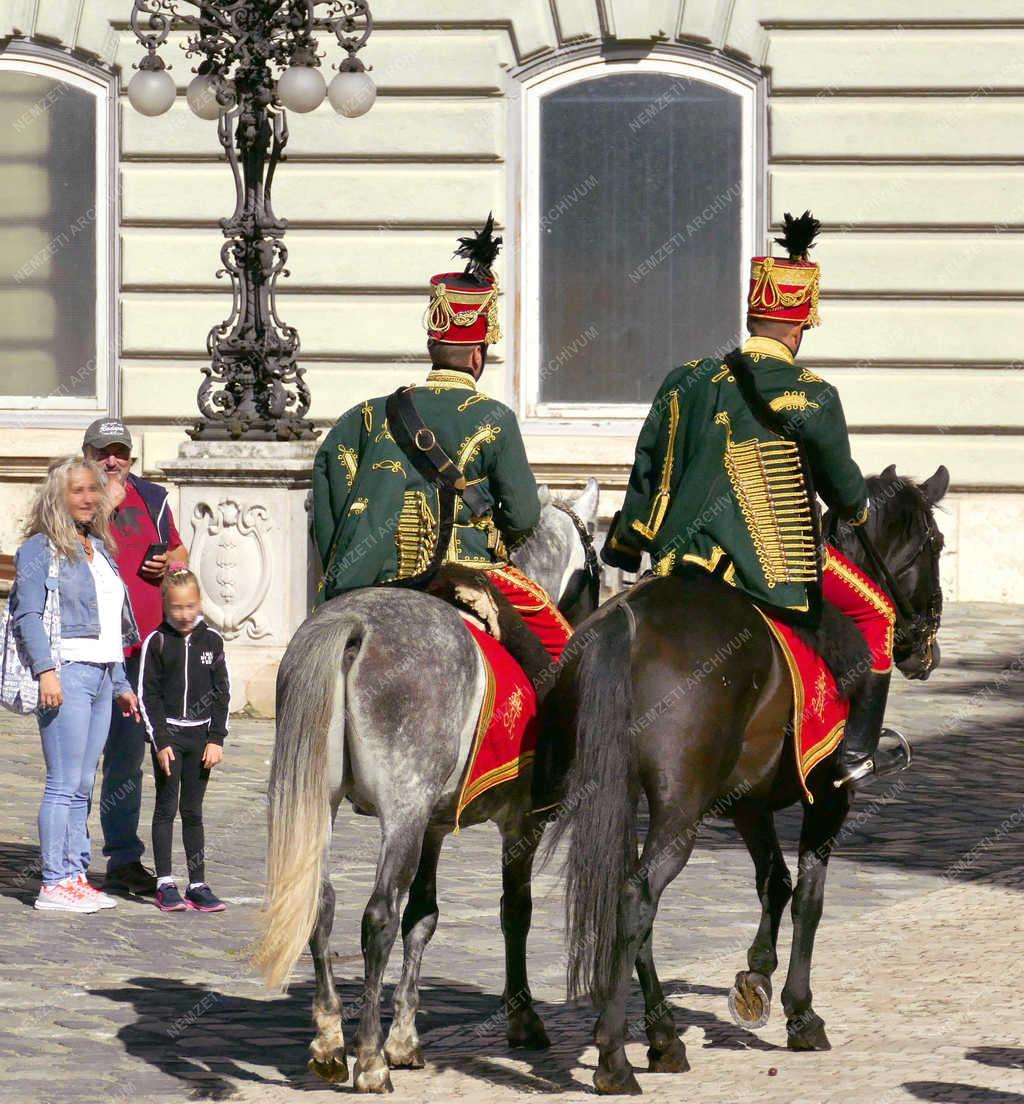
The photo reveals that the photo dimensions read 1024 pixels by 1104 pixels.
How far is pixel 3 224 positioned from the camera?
20.5 meters

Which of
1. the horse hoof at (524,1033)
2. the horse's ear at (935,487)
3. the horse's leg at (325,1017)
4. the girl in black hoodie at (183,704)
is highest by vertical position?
the horse's ear at (935,487)

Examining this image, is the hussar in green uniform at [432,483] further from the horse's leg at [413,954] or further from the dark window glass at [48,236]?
the dark window glass at [48,236]

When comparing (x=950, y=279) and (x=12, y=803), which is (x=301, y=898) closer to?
(x=12, y=803)

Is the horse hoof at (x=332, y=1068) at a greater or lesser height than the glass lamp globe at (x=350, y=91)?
lesser

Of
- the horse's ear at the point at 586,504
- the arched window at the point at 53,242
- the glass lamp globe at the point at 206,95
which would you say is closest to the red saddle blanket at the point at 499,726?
the horse's ear at the point at 586,504

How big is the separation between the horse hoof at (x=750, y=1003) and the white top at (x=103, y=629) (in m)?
3.28

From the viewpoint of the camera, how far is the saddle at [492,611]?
23.3 feet

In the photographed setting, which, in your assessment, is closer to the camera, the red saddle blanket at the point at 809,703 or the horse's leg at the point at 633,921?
the horse's leg at the point at 633,921

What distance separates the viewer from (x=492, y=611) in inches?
281

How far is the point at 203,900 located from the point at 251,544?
514cm

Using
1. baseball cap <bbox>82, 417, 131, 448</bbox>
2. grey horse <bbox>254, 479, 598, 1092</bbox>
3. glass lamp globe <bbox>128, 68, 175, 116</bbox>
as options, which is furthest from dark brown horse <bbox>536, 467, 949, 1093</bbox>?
glass lamp globe <bbox>128, 68, 175, 116</bbox>

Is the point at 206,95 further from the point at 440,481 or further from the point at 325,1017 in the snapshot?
the point at 325,1017

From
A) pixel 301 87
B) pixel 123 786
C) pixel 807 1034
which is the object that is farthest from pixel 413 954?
pixel 301 87

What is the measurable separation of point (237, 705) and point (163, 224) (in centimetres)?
647
